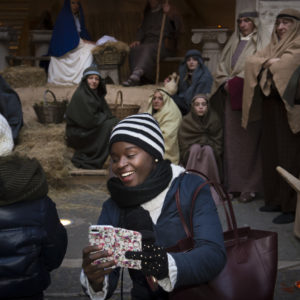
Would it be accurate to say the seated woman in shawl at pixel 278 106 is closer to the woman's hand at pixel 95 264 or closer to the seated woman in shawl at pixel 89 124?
the seated woman in shawl at pixel 89 124

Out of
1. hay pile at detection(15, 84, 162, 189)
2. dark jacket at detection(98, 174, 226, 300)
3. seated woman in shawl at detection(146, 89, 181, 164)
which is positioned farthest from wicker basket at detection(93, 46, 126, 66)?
dark jacket at detection(98, 174, 226, 300)

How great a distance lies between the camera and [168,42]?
34.6 feet

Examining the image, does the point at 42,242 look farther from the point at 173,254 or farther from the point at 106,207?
the point at 173,254

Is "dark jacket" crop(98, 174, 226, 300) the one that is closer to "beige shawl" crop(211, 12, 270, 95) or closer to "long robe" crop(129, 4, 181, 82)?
"beige shawl" crop(211, 12, 270, 95)

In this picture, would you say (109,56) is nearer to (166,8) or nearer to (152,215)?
(166,8)

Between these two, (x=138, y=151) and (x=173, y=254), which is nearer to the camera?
(x=173, y=254)

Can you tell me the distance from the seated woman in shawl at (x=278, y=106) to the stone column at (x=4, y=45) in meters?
6.08

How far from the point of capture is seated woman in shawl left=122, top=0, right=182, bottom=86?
10.1m

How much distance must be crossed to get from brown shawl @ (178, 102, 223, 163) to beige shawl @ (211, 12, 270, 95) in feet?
1.28

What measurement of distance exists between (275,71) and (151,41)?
5237 millimetres

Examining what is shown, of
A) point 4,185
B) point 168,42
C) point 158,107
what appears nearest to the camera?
point 4,185

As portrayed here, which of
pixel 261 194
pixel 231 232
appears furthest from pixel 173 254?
pixel 261 194

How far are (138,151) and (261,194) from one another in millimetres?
4788

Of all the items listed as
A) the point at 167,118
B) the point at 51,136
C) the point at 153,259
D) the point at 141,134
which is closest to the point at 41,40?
the point at 51,136
